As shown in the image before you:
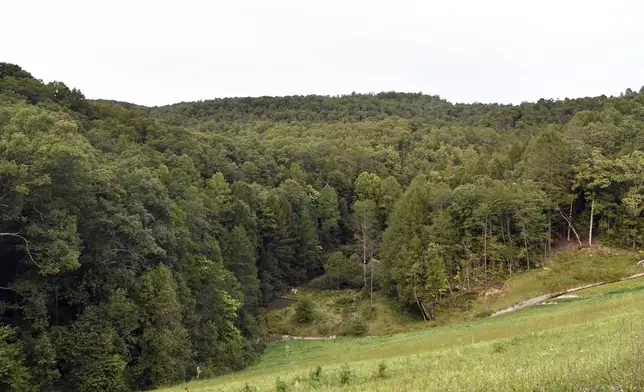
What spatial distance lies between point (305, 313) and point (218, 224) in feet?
48.6

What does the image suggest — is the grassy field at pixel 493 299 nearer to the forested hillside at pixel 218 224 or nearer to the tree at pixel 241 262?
the forested hillside at pixel 218 224

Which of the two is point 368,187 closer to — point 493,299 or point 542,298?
point 493,299

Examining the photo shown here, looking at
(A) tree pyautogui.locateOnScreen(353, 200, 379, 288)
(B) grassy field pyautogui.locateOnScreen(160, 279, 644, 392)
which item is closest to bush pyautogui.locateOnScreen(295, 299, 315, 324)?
(A) tree pyautogui.locateOnScreen(353, 200, 379, 288)

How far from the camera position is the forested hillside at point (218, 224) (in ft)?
84.9

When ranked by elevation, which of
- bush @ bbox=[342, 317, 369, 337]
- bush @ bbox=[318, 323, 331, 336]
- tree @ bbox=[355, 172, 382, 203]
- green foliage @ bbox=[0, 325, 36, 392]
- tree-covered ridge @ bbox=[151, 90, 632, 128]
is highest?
tree-covered ridge @ bbox=[151, 90, 632, 128]

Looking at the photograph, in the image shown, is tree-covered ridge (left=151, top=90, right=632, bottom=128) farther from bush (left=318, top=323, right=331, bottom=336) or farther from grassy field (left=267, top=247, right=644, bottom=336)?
bush (left=318, top=323, right=331, bottom=336)

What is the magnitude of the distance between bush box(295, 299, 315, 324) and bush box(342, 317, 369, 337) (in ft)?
18.7

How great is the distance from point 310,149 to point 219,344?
236 feet

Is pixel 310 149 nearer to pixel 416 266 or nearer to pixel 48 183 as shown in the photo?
pixel 416 266

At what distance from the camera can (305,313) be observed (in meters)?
56.5

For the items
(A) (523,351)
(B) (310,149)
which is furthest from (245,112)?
(A) (523,351)

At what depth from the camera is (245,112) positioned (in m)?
176

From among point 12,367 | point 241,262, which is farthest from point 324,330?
point 12,367

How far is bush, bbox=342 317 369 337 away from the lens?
51.0 metres
